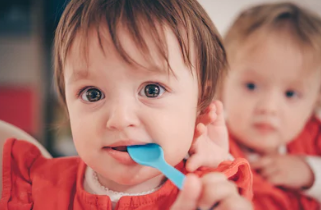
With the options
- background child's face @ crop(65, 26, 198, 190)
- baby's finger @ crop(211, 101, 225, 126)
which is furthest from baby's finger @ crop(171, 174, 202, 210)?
baby's finger @ crop(211, 101, 225, 126)

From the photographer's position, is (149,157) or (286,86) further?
(286,86)

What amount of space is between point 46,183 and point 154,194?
18cm

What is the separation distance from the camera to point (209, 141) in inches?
24.4

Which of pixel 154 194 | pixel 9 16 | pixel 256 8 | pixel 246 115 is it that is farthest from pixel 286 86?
pixel 9 16

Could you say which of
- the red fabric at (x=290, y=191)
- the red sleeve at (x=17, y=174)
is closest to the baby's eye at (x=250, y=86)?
the red fabric at (x=290, y=191)

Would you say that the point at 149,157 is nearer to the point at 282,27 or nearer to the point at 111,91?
the point at 111,91

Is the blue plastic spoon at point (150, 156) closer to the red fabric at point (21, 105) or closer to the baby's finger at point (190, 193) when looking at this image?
the baby's finger at point (190, 193)

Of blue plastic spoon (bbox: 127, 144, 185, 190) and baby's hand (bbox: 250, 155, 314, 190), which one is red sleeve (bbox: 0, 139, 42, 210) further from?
baby's hand (bbox: 250, 155, 314, 190)

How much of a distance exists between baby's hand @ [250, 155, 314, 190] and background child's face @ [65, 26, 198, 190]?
0.36 meters

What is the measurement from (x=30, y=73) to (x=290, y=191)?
5.27 ft

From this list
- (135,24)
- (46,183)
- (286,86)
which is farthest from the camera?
(286,86)

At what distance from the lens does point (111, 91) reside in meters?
0.47

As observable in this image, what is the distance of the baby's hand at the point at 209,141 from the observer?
566mm

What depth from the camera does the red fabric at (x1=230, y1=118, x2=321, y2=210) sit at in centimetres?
76
